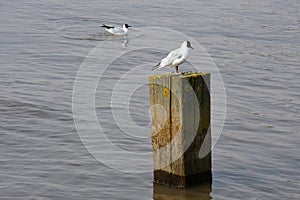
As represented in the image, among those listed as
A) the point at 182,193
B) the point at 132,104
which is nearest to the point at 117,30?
the point at 132,104

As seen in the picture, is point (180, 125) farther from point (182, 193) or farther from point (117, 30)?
point (117, 30)

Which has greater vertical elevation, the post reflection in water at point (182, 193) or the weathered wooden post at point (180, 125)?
the weathered wooden post at point (180, 125)

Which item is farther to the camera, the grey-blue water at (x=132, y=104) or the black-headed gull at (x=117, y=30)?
the black-headed gull at (x=117, y=30)

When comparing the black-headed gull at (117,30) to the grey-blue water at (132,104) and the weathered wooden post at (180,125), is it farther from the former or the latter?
the weathered wooden post at (180,125)

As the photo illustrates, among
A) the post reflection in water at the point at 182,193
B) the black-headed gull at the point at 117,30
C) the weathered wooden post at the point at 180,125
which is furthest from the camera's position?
the black-headed gull at the point at 117,30

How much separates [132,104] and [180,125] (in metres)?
3.88

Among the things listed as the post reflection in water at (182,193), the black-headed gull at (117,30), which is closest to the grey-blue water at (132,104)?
the post reflection in water at (182,193)

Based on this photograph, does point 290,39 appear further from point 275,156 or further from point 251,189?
point 251,189

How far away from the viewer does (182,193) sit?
7.11 metres

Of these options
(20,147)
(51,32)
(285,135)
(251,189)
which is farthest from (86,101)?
(51,32)

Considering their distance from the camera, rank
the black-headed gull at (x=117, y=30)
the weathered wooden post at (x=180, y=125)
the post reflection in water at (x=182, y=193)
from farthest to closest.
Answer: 1. the black-headed gull at (x=117, y=30)
2. the post reflection in water at (x=182, y=193)
3. the weathered wooden post at (x=180, y=125)

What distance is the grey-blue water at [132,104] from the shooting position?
741 cm

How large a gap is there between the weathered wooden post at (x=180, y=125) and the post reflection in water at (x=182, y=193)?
62 millimetres

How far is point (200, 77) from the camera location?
6.86 meters
